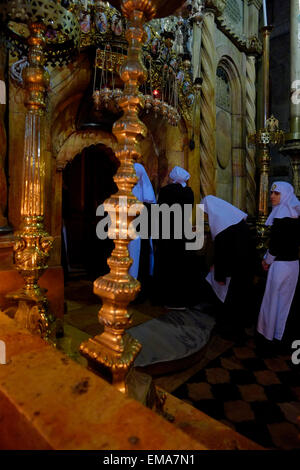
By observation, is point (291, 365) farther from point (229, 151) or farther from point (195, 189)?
point (229, 151)

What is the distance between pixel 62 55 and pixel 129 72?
1761 mm

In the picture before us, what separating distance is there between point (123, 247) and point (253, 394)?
2.13 m

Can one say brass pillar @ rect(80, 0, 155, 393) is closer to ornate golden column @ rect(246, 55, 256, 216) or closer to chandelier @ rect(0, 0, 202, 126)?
chandelier @ rect(0, 0, 202, 126)

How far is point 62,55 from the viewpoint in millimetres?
2779

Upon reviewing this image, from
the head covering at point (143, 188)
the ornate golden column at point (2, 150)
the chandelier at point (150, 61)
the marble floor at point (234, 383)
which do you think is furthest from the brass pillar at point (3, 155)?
the head covering at point (143, 188)

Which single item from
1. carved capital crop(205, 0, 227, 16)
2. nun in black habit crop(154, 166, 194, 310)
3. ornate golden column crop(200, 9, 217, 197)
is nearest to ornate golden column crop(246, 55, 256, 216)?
carved capital crop(205, 0, 227, 16)

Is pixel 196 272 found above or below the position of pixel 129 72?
below

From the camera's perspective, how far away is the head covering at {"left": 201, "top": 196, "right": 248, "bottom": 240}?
13.4 feet

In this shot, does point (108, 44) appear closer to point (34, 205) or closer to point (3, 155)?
point (3, 155)

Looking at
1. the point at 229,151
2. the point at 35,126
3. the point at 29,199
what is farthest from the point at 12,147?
the point at 229,151

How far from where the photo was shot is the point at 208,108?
233 inches

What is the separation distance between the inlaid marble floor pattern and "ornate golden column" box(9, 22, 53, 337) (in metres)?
1.51

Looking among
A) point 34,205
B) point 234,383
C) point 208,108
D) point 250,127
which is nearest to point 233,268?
point 234,383
